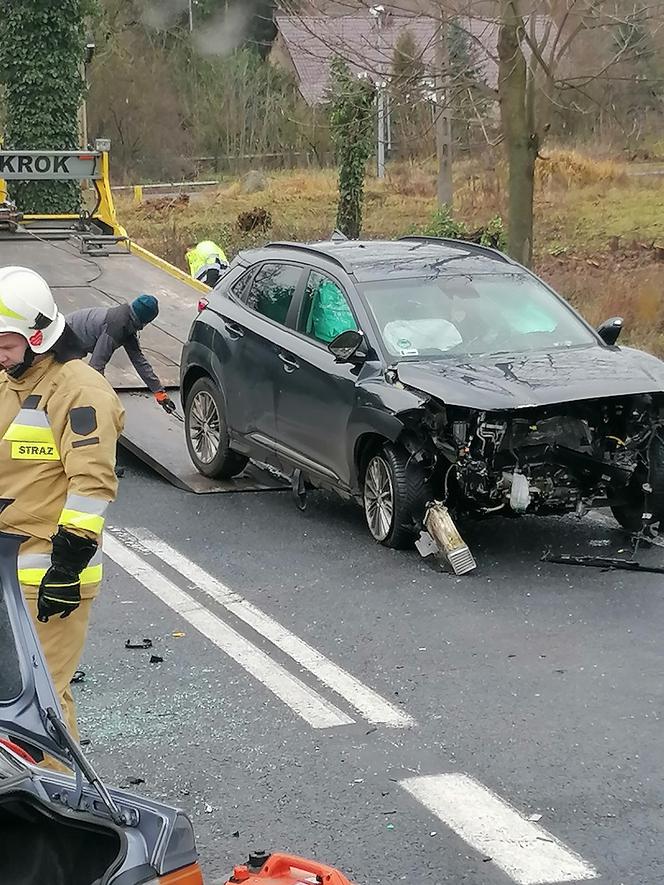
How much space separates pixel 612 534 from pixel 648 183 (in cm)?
2644

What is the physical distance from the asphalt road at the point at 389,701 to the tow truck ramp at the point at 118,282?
73.0 inches

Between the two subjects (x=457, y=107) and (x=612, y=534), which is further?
(x=457, y=107)

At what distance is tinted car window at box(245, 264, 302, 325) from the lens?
30.2 ft

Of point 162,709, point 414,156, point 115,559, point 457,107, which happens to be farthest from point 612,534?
point 414,156

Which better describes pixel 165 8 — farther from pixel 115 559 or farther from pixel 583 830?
pixel 583 830

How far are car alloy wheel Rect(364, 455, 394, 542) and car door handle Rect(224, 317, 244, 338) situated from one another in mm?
1884

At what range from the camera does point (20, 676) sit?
316cm

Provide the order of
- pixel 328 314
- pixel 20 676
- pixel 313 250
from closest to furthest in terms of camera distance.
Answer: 1. pixel 20 676
2. pixel 328 314
3. pixel 313 250

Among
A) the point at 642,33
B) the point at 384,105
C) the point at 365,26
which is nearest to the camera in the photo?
the point at 642,33

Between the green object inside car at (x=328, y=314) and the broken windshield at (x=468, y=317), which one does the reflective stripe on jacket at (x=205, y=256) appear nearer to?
the green object inside car at (x=328, y=314)

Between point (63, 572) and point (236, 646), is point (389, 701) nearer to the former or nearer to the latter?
point (236, 646)

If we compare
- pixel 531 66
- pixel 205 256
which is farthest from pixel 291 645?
pixel 531 66

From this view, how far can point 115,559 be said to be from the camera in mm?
7973

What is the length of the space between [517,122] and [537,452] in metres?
8.49
